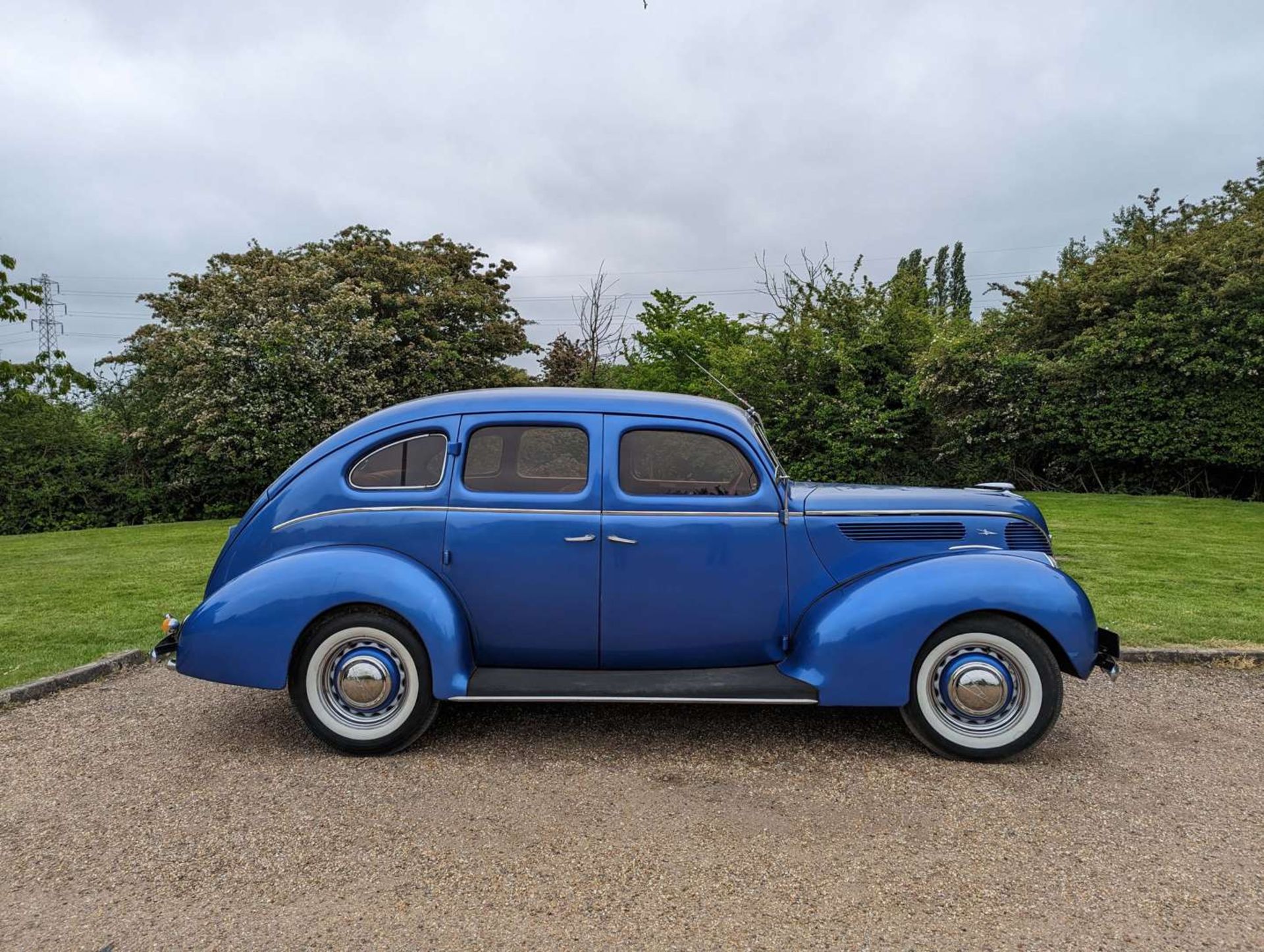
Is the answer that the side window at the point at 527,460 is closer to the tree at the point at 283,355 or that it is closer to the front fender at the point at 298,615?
the front fender at the point at 298,615

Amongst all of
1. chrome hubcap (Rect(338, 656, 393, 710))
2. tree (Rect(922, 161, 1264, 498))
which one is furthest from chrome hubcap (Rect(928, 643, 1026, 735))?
tree (Rect(922, 161, 1264, 498))

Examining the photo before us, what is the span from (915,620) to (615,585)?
1.48 m

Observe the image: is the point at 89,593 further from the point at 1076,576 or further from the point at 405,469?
the point at 1076,576

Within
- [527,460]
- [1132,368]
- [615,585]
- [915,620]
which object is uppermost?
[1132,368]

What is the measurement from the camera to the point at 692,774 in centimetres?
354

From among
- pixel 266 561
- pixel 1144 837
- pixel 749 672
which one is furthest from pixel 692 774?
pixel 266 561

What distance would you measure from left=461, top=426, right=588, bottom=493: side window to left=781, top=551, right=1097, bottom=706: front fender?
4.98 feet

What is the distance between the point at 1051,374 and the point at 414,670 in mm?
16020

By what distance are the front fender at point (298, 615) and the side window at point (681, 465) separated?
117 cm

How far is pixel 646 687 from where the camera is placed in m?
3.68

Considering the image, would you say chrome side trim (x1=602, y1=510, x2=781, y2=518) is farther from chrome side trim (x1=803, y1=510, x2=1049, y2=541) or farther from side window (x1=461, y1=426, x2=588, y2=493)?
chrome side trim (x1=803, y1=510, x2=1049, y2=541)

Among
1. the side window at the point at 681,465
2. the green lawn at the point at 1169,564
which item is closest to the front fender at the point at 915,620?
the side window at the point at 681,465

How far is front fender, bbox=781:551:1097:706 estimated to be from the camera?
3.57m

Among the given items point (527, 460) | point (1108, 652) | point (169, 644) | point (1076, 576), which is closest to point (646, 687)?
point (527, 460)
